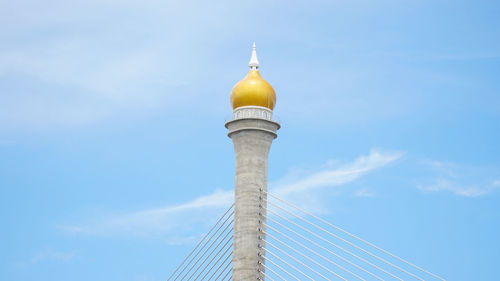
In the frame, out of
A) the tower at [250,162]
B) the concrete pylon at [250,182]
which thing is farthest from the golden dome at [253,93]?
the concrete pylon at [250,182]

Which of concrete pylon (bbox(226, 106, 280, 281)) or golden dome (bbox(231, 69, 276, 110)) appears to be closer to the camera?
concrete pylon (bbox(226, 106, 280, 281))

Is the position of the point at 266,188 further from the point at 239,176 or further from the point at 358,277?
the point at 358,277

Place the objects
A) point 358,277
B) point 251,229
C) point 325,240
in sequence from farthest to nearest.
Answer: point 251,229, point 325,240, point 358,277

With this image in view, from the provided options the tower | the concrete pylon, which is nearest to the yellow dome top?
the tower

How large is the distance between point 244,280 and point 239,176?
6.93 metres

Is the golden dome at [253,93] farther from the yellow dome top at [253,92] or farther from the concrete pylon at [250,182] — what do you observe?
the concrete pylon at [250,182]

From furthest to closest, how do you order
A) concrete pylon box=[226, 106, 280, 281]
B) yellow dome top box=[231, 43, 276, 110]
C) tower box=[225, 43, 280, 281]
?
yellow dome top box=[231, 43, 276, 110]
tower box=[225, 43, 280, 281]
concrete pylon box=[226, 106, 280, 281]

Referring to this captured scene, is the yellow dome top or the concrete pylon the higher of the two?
the yellow dome top

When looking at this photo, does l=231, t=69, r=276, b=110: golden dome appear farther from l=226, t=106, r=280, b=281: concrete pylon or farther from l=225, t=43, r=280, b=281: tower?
l=226, t=106, r=280, b=281: concrete pylon

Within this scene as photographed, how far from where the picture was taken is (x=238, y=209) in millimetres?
55188

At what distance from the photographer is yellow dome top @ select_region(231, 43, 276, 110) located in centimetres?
5694

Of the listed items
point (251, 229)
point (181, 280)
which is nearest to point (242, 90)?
point (251, 229)

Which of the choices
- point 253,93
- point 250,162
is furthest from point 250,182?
point 253,93

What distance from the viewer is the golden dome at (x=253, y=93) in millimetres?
56938
